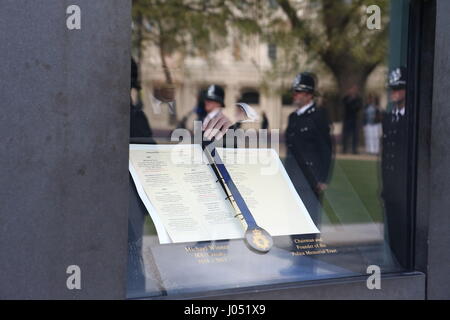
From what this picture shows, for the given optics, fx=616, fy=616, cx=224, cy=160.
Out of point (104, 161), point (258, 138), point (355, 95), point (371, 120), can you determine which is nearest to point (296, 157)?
point (258, 138)

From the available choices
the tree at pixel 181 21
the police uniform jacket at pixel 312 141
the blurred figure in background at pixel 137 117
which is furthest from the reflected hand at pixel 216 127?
the tree at pixel 181 21

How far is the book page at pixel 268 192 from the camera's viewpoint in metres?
3.11

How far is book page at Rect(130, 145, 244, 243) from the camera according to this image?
288cm

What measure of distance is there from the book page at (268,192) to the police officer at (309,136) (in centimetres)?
40

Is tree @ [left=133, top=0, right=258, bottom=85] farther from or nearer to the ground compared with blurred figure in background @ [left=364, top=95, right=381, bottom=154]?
farther from the ground

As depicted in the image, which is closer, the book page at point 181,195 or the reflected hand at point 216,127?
the book page at point 181,195

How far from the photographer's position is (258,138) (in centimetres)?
345

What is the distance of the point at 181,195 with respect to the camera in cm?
297

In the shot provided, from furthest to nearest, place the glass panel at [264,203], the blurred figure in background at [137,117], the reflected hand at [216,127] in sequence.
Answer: the blurred figure in background at [137,117], the reflected hand at [216,127], the glass panel at [264,203]

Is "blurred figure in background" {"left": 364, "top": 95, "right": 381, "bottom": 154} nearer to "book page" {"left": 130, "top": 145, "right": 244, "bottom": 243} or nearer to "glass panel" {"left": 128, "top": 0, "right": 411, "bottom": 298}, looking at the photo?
"glass panel" {"left": 128, "top": 0, "right": 411, "bottom": 298}

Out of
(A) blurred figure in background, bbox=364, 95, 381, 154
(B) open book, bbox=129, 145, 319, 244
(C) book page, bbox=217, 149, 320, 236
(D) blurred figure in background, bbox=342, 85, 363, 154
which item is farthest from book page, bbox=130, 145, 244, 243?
(A) blurred figure in background, bbox=364, 95, 381, 154

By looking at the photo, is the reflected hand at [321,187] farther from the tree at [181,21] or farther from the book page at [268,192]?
the tree at [181,21]
